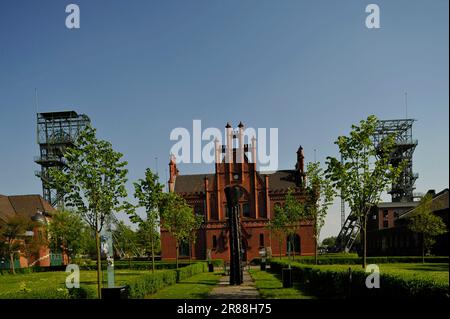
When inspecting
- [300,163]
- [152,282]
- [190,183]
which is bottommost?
[152,282]

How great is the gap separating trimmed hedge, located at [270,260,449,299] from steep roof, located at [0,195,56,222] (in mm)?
59313

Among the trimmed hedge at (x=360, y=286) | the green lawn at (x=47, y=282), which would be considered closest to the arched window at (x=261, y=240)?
the green lawn at (x=47, y=282)

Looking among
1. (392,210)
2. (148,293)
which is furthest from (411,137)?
(148,293)

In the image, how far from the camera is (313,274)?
21469 mm

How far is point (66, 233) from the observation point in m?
53.4

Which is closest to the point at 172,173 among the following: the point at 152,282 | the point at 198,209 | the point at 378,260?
the point at 198,209

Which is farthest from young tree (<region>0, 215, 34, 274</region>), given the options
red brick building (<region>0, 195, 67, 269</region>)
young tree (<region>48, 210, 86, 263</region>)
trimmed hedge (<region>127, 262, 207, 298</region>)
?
trimmed hedge (<region>127, 262, 207, 298</region>)

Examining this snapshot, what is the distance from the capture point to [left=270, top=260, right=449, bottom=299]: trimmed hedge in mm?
11062

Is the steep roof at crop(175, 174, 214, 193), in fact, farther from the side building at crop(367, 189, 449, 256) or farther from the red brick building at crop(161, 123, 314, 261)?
the side building at crop(367, 189, 449, 256)

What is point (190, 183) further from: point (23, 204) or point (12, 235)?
point (23, 204)

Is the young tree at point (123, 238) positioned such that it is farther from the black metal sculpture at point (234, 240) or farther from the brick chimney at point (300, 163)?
the black metal sculpture at point (234, 240)

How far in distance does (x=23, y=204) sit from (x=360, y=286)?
2715 inches
